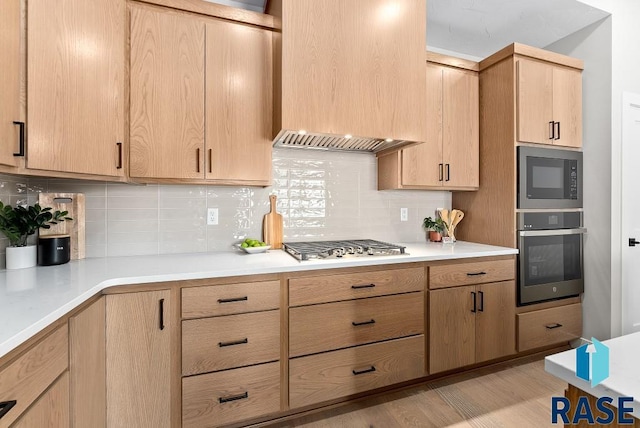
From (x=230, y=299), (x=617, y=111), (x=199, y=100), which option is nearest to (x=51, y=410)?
(x=230, y=299)

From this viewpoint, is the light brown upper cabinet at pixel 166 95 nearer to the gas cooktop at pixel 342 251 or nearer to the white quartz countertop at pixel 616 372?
the gas cooktop at pixel 342 251

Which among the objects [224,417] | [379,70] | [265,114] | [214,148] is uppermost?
[379,70]

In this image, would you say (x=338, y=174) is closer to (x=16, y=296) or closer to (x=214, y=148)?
(x=214, y=148)

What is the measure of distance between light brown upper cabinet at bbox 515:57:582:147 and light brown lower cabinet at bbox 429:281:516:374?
1176mm

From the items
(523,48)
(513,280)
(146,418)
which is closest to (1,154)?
(146,418)

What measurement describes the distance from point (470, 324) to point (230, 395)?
1.59m

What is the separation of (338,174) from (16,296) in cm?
194

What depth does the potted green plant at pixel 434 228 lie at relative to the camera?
2750 mm

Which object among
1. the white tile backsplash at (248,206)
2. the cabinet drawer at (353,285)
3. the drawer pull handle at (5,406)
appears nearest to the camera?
the drawer pull handle at (5,406)

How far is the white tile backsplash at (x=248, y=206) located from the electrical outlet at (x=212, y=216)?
0.09ft

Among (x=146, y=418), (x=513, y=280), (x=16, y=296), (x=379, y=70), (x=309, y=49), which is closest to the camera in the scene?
(x=16, y=296)

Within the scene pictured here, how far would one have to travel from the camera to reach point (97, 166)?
61.9 inches

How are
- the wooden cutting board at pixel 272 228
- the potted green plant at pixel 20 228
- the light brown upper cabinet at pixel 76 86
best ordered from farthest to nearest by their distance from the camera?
the wooden cutting board at pixel 272 228 → the potted green plant at pixel 20 228 → the light brown upper cabinet at pixel 76 86

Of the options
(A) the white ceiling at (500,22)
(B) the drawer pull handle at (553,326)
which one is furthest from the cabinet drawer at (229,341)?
(A) the white ceiling at (500,22)
